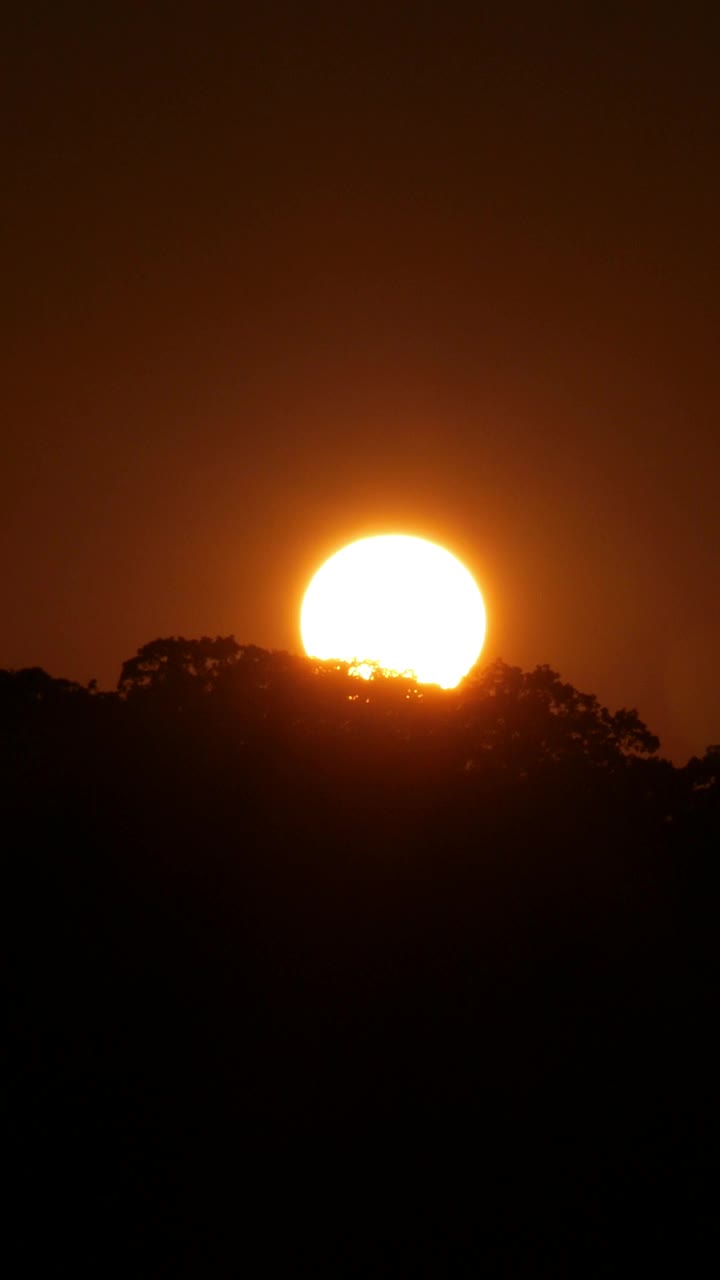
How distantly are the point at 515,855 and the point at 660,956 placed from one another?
8.77 ft

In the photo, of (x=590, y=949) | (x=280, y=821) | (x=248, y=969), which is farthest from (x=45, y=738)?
(x=590, y=949)

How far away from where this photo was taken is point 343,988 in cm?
2180

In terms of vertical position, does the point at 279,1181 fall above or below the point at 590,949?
below

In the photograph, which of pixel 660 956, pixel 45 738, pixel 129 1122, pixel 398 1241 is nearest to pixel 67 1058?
pixel 129 1122

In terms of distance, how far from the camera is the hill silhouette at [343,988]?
63.3 feet

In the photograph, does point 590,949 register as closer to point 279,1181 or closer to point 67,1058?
point 279,1181

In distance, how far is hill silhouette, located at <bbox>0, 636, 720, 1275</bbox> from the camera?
19297mm

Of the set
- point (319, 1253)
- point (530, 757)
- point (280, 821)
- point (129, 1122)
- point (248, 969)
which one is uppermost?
point (530, 757)

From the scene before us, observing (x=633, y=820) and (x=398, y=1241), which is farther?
(x=633, y=820)

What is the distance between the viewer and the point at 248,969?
71.4 ft

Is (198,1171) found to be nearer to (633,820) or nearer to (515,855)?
(515,855)

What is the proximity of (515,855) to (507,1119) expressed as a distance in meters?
4.85

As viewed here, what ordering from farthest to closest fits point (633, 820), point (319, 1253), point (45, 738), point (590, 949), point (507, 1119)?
point (633, 820)
point (45, 738)
point (590, 949)
point (507, 1119)
point (319, 1253)

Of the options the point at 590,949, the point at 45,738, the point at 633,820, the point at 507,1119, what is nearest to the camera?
the point at 507,1119
